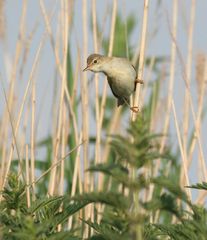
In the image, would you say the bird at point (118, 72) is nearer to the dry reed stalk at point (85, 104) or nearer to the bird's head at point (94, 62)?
the bird's head at point (94, 62)

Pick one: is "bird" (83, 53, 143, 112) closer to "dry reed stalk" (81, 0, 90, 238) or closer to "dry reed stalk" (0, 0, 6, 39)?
"dry reed stalk" (81, 0, 90, 238)

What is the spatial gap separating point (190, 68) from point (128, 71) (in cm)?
40

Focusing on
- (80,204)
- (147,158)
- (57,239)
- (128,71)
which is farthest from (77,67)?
(147,158)

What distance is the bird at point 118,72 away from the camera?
4094 millimetres

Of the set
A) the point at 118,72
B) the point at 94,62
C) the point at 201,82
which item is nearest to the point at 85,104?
the point at 94,62

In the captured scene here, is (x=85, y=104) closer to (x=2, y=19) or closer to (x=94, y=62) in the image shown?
(x=94, y=62)

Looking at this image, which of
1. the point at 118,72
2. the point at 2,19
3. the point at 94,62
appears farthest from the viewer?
the point at 118,72

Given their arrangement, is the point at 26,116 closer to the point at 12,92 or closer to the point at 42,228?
the point at 12,92

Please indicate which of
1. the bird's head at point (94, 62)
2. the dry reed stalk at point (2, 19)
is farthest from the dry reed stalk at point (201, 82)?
the dry reed stalk at point (2, 19)

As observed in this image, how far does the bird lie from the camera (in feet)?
13.4

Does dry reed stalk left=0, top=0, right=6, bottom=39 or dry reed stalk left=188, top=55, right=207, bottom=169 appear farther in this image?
dry reed stalk left=188, top=55, right=207, bottom=169

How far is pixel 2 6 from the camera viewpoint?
3688 mm

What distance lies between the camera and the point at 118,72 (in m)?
4.28

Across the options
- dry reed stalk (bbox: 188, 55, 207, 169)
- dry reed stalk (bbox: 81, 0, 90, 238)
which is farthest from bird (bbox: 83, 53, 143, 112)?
dry reed stalk (bbox: 188, 55, 207, 169)
